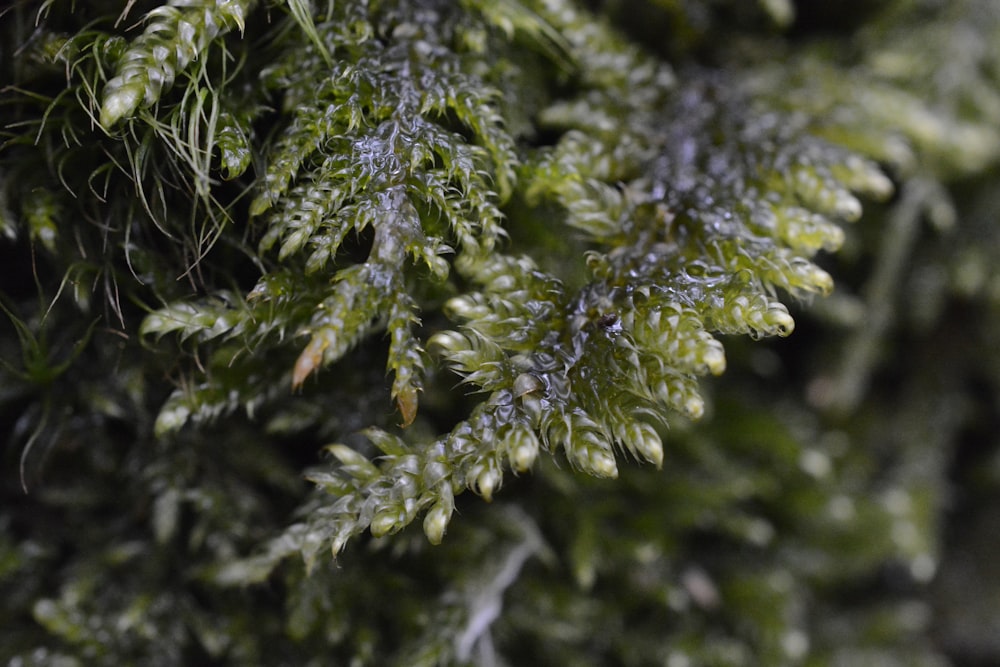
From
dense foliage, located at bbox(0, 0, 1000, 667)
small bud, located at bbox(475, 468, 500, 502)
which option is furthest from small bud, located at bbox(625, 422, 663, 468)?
small bud, located at bbox(475, 468, 500, 502)

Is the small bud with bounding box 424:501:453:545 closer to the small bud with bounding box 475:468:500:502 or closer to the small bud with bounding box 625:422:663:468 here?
the small bud with bounding box 475:468:500:502

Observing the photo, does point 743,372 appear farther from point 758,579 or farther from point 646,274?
point 646,274

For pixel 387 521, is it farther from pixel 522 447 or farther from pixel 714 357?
pixel 714 357

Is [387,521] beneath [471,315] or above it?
beneath

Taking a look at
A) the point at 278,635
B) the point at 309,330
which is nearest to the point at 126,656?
the point at 278,635

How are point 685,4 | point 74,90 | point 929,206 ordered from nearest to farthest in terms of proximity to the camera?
point 74,90, point 685,4, point 929,206

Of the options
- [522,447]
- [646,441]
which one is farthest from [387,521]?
[646,441]

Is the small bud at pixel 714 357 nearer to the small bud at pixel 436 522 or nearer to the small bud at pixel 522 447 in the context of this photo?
the small bud at pixel 522 447

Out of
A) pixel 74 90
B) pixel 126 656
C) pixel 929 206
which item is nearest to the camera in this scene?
pixel 74 90
